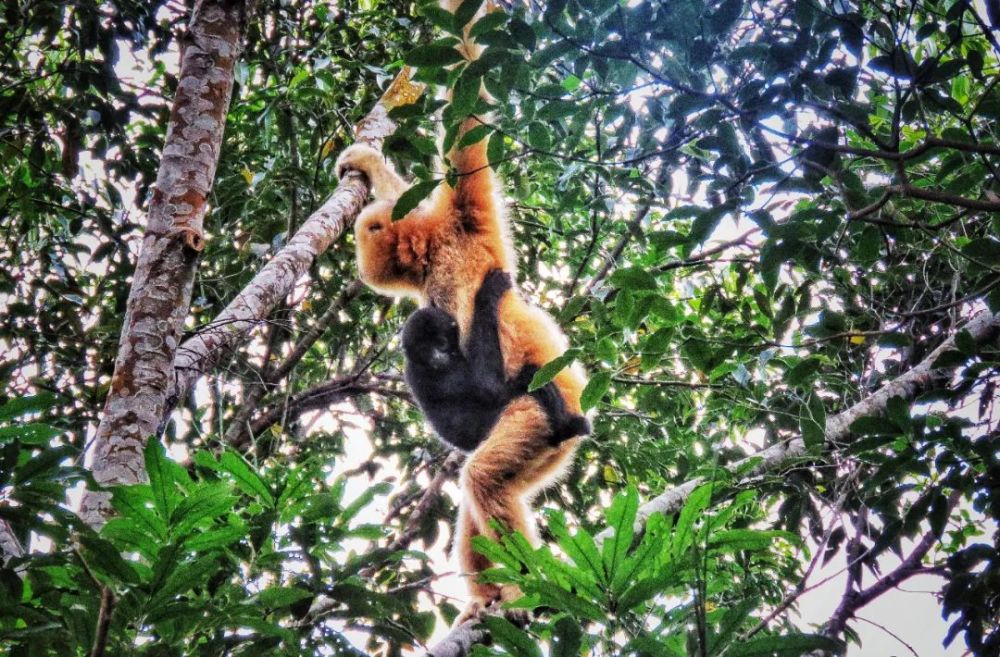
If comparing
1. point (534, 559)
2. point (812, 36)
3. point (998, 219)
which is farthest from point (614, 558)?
point (998, 219)

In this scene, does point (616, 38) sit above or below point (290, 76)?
below

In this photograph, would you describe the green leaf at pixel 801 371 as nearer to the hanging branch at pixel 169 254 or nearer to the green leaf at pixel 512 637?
the green leaf at pixel 512 637

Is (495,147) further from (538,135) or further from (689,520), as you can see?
(689,520)

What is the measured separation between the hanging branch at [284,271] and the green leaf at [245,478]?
3.60 ft

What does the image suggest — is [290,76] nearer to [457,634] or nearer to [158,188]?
[158,188]

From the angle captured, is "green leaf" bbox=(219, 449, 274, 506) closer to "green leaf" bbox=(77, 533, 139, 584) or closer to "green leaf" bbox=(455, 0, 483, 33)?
"green leaf" bbox=(77, 533, 139, 584)

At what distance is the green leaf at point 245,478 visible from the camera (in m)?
2.32

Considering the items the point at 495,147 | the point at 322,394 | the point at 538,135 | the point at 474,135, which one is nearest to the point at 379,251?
the point at 322,394

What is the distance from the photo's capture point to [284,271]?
4270 millimetres

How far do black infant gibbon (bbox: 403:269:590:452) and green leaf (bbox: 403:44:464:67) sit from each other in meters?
2.82

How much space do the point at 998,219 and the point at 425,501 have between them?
3768 millimetres

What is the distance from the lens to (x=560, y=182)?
3.86 metres

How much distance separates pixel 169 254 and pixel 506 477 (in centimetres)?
235

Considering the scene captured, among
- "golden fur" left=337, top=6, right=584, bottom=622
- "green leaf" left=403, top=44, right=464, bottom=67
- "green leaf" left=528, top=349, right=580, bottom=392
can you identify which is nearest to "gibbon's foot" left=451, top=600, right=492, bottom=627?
"golden fur" left=337, top=6, right=584, bottom=622
